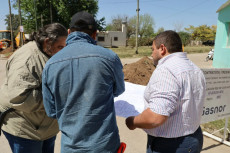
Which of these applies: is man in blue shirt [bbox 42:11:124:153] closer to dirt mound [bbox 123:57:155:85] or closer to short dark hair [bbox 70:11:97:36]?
short dark hair [bbox 70:11:97:36]

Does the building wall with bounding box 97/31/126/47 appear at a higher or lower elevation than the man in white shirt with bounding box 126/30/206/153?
higher

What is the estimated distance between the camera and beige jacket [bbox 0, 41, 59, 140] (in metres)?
1.51

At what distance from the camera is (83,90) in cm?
126

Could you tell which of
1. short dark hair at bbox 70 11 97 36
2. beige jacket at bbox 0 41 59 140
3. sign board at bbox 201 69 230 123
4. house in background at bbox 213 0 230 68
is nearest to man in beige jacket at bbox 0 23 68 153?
beige jacket at bbox 0 41 59 140

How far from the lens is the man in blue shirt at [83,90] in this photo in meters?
1.25

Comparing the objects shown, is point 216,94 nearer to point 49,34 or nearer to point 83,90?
point 83,90

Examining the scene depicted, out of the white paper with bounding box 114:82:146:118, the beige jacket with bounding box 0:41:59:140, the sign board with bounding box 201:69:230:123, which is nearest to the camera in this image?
the beige jacket with bounding box 0:41:59:140

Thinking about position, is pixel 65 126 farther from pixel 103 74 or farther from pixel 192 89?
pixel 192 89

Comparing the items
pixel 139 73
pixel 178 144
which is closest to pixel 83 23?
pixel 178 144

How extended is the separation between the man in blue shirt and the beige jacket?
252 millimetres

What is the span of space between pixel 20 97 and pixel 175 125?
1258 millimetres

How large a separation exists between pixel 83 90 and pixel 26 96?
0.57 meters

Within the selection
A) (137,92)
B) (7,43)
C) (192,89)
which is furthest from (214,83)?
(7,43)

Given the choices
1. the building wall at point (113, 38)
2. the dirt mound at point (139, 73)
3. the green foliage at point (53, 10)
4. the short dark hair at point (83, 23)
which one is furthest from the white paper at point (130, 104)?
the building wall at point (113, 38)
